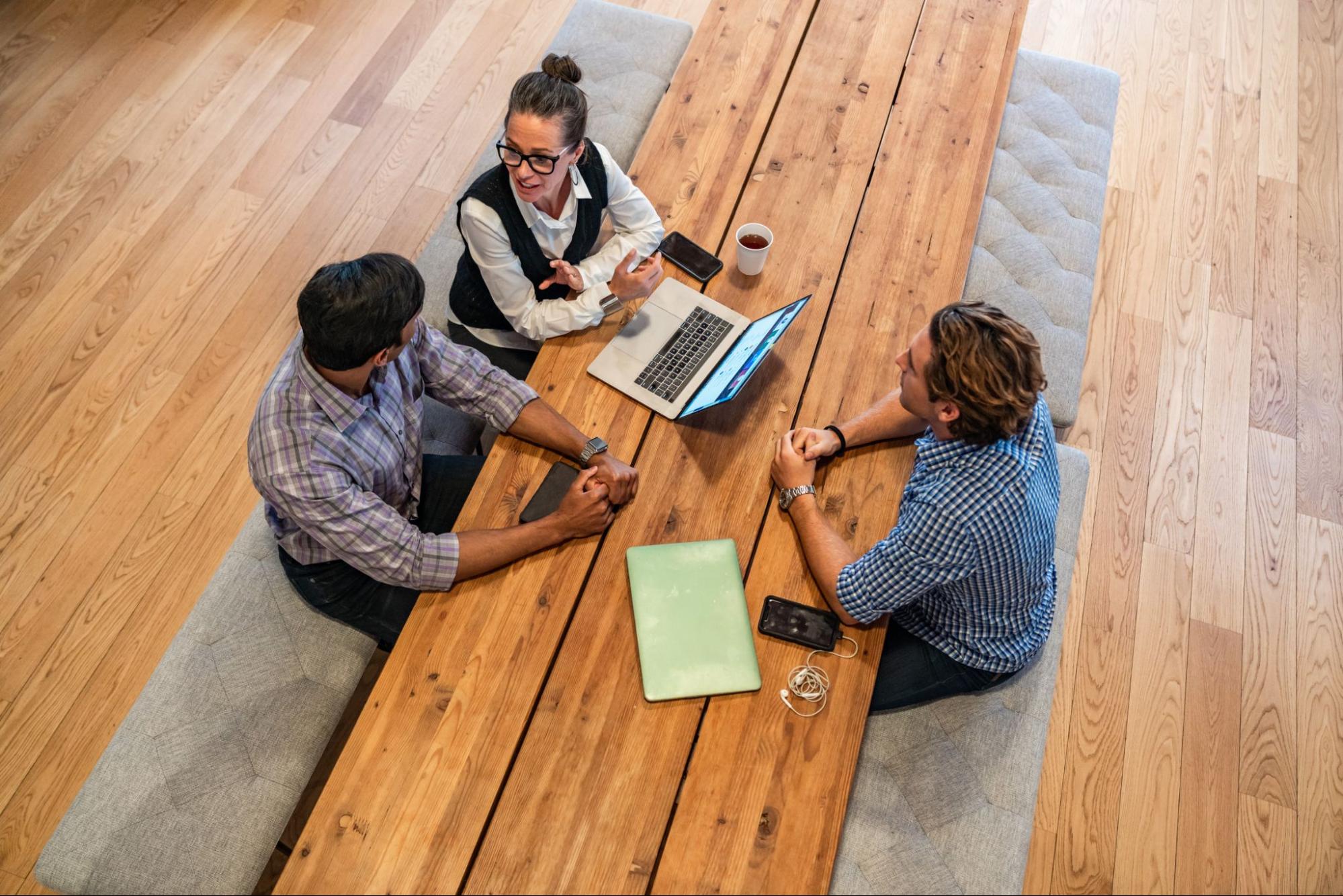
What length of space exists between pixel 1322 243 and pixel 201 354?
3.96m

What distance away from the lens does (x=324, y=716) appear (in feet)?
6.48

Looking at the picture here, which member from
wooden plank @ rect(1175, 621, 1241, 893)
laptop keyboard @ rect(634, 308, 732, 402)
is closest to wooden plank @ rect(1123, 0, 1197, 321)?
wooden plank @ rect(1175, 621, 1241, 893)

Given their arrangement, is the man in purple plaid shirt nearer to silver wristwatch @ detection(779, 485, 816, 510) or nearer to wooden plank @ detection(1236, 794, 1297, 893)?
silver wristwatch @ detection(779, 485, 816, 510)

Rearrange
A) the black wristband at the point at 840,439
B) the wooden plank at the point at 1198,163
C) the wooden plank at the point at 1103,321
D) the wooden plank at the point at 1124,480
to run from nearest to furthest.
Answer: the black wristband at the point at 840,439, the wooden plank at the point at 1124,480, the wooden plank at the point at 1103,321, the wooden plank at the point at 1198,163

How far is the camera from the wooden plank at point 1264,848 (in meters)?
2.36

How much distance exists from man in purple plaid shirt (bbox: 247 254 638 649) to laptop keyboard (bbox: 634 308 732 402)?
21cm

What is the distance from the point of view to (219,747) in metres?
1.89

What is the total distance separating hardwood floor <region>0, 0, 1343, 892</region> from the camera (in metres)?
2.48

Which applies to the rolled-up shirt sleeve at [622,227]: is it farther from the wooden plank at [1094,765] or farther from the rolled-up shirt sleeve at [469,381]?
the wooden plank at [1094,765]

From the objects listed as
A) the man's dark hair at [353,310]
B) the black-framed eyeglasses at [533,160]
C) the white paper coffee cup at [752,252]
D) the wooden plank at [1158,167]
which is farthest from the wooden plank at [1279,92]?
the man's dark hair at [353,310]

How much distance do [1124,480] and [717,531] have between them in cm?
167

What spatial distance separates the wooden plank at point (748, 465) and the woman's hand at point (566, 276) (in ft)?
1.04

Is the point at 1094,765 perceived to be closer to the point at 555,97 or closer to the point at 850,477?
the point at 850,477

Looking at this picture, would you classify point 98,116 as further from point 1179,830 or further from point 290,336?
point 1179,830
